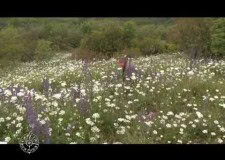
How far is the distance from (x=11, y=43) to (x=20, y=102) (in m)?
21.1

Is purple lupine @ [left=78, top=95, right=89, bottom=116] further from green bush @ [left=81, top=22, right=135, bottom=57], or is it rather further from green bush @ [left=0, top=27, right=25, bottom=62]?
green bush @ [left=0, top=27, right=25, bottom=62]

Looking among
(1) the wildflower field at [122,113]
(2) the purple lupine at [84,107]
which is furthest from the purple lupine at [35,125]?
(2) the purple lupine at [84,107]

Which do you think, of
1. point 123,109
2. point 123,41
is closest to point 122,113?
point 123,109

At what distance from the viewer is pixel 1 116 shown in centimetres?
495

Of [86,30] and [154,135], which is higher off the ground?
[86,30]

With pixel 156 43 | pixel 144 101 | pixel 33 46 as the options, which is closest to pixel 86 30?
pixel 33 46

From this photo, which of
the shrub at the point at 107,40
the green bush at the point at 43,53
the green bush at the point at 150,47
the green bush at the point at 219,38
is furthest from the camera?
the green bush at the point at 43,53

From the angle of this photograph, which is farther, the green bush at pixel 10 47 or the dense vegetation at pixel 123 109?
the green bush at pixel 10 47

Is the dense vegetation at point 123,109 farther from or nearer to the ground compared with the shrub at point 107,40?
nearer to the ground

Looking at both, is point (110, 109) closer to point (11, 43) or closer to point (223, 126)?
point (223, 126)

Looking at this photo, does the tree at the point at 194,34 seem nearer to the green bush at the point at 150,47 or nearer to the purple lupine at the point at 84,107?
the green bush at the point at 150,47

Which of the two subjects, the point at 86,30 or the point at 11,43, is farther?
the point at 86,30

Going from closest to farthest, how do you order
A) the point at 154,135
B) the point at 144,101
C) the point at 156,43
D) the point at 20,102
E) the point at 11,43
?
the point at 154,135 → the point at 20,102 → the point at 144,101 → the point at 156,43 → the point at 11,43
